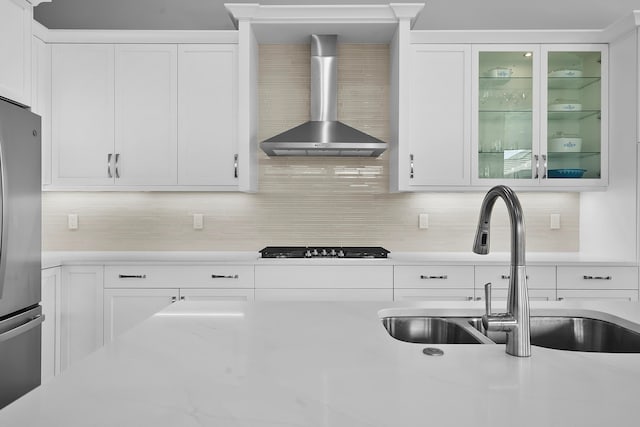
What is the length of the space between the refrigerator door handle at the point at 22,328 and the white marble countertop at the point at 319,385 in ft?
4.45

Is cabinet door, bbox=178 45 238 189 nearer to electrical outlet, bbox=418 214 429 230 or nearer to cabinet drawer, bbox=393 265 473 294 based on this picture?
cabinet drawer, bbox=393 265 473 294

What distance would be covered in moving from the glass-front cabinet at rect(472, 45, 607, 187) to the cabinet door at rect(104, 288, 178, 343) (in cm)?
222

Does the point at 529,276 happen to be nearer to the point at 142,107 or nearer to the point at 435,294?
the point at 435,294

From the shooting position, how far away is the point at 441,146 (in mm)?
3186

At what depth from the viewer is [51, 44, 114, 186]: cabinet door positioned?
315cm

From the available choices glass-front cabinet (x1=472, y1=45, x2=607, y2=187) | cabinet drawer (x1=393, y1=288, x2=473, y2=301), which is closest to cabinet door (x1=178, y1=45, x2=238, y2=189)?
cabinet drawer (x1=393, y1=288, x2=473, y2=301)

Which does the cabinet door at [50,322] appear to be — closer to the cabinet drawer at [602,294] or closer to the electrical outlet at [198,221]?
the electrical outlet at [198,221]

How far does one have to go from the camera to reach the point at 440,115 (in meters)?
3.18

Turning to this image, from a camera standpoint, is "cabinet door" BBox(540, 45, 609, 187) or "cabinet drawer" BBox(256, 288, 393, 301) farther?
"cabinet door" BBox(540, 45, 609, 187)

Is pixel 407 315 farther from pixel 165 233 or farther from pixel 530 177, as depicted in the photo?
pixel 165 233

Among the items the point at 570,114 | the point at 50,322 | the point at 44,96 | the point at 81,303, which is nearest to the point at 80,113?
the point at 44,96

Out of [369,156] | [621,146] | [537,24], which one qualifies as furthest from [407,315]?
[537,24]

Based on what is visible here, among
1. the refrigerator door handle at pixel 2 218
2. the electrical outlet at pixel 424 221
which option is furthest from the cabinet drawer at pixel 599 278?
the refrigerator door handle at pixel 2 218

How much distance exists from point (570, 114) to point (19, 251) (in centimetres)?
341
